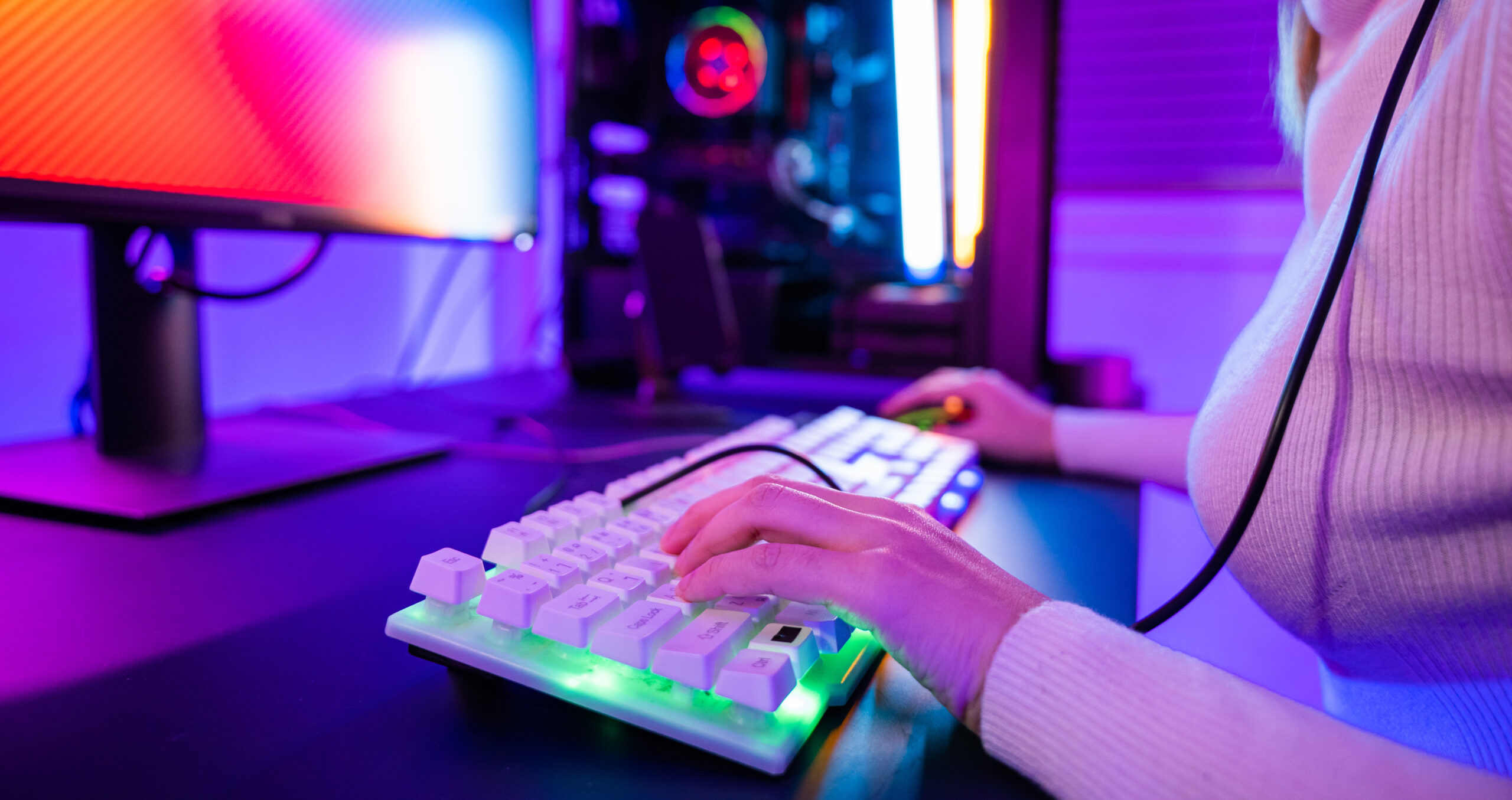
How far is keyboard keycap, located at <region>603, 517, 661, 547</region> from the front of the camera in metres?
0.40

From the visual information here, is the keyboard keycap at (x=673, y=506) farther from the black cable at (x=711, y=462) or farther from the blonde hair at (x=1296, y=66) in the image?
the blonde hair at (x=1296, y=66)

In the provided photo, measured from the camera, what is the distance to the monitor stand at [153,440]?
1.79ft

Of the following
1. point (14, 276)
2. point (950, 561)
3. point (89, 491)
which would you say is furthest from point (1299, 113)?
point (14, 276)

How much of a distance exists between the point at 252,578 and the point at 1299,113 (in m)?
0.77

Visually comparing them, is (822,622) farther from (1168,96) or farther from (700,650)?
(1168,96)

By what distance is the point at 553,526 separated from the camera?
0.40 meters

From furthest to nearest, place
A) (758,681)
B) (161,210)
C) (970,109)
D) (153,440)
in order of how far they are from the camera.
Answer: (970,109) → (153,440) → (161,210) → (758,681)

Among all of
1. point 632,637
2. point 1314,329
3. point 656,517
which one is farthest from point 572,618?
point 1314,329

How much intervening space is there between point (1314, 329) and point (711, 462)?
1.11 ft

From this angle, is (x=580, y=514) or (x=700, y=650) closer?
(x=700, y=650)

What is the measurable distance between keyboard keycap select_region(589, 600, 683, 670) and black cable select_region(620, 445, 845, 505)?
0.17 m

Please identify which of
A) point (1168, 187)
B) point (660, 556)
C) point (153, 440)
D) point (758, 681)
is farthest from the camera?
point (1168, 187)

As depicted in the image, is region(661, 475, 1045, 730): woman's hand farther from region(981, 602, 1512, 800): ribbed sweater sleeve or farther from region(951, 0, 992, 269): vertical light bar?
region(951, 0, 992, 269): vertical light bar

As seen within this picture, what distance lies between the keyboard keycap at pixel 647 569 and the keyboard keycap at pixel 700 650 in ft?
0.15
